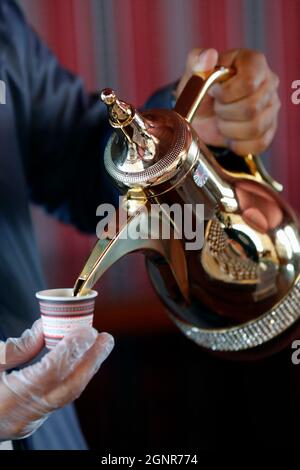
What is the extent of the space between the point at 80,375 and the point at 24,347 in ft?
0.18

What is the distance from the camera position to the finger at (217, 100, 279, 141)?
2.14 ft

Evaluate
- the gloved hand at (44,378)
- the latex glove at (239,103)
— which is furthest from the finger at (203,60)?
the gloved hand at (44,378)

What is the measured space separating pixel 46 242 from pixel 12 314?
120 millimetres

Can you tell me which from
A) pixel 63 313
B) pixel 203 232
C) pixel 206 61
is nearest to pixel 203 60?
pixel 206 61

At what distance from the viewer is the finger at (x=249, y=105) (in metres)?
0.64

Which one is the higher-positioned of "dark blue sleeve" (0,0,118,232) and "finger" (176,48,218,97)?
"finger" (176,48,218,97)

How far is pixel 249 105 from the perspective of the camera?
2.10 ft

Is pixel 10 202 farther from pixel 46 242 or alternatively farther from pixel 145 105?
pixel 145 105

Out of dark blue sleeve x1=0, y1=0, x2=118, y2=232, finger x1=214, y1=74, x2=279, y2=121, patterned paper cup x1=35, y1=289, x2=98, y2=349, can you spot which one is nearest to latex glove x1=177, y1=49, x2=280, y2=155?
finger x1=214, y1=74, x2=279, y2=121

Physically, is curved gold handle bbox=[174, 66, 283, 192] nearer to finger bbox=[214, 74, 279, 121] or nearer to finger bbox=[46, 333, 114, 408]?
finger bbox=[214, 74, 279, 121]

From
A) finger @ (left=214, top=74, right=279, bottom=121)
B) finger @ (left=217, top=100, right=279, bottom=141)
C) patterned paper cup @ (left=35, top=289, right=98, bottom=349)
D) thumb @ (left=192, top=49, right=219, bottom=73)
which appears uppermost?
thumb @ (left=192, top=49, right=219, bottom=73)

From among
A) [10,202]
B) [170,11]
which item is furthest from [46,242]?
[170,11]

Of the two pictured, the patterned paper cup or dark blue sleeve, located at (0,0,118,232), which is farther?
dark blue sleeve, located at (0,0,118,232)

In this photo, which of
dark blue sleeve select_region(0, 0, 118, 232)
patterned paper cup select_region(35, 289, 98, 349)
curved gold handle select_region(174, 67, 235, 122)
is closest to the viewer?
patterned paper cup select_region(35, 289, 98, 349)
